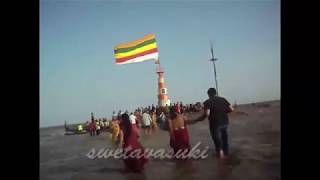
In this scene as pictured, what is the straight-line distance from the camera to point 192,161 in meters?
3.06

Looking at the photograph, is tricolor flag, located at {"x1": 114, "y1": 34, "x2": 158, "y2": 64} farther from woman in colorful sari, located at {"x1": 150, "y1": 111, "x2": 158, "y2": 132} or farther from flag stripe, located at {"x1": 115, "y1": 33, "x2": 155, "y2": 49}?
woman in colorful sari, located at {"x1": 150, "y1": 111, "x2": 158, "y2": 132}

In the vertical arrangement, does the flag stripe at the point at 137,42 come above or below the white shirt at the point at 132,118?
above

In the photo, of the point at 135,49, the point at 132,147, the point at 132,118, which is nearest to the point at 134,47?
the point at 135,49

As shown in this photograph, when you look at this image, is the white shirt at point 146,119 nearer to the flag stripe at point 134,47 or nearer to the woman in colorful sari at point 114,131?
the woman in colorful sari at point 114,131

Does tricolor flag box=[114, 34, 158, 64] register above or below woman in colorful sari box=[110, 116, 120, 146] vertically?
above

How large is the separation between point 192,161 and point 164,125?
0.26 metres

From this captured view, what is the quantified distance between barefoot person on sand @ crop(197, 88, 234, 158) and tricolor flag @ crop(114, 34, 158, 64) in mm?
424

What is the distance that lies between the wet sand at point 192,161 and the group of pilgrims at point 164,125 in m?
0.03

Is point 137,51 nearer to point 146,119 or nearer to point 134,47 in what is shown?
point 134,47

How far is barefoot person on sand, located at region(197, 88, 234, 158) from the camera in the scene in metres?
3.08

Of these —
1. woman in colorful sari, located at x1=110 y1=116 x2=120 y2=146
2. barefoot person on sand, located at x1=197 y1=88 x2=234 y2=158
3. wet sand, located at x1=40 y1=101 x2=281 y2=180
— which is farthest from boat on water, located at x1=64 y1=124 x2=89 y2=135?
barefoot person on sand, located at x1=197 y1=88 x2=234 y2=158

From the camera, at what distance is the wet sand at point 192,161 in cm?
306

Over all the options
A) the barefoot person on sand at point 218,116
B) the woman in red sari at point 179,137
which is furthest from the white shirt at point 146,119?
the barefoot person on sand at point 218,116
